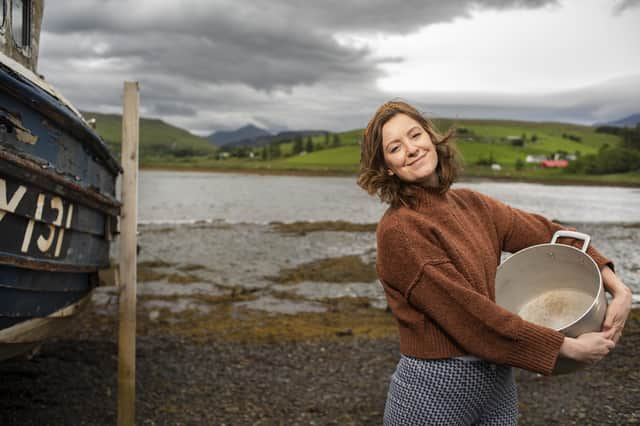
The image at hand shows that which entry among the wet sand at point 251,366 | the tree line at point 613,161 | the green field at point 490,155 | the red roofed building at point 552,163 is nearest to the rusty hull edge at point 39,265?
the wet sand at point 251,366

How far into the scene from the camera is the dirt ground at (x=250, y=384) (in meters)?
5.22

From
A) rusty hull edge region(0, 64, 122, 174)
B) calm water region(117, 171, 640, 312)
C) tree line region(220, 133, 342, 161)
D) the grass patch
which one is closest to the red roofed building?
tree line region(220, 133, 342, 161)

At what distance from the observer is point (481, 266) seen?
2.44m

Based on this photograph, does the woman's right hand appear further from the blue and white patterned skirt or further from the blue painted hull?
the blue painted hull

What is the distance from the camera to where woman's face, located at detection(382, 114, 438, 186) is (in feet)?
8.10

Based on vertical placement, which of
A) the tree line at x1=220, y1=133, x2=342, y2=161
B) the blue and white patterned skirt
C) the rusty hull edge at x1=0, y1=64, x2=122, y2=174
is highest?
the tree line at x1=220, y1=133, x2=342, y2=161

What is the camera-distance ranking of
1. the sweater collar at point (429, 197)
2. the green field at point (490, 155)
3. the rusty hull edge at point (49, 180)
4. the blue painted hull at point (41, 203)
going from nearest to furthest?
the sweater collar at point (429, 197), the rusty hull edge at point (49, 180), the blue painted hull at point (41, 203), the green field at point (490, 155)

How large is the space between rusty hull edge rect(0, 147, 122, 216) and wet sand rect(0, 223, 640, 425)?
1.99 meters

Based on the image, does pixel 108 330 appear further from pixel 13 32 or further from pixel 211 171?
pixel 211 171

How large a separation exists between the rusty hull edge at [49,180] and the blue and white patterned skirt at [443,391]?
279 cm

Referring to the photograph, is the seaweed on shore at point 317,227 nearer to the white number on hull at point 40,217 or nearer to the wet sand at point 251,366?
the wet sand at point 251,366

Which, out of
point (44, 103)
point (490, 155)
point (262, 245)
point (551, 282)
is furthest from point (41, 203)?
point (490, 155)

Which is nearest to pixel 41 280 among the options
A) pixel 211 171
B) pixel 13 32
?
pixel 13 32

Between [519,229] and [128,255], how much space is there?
11.0 ft
